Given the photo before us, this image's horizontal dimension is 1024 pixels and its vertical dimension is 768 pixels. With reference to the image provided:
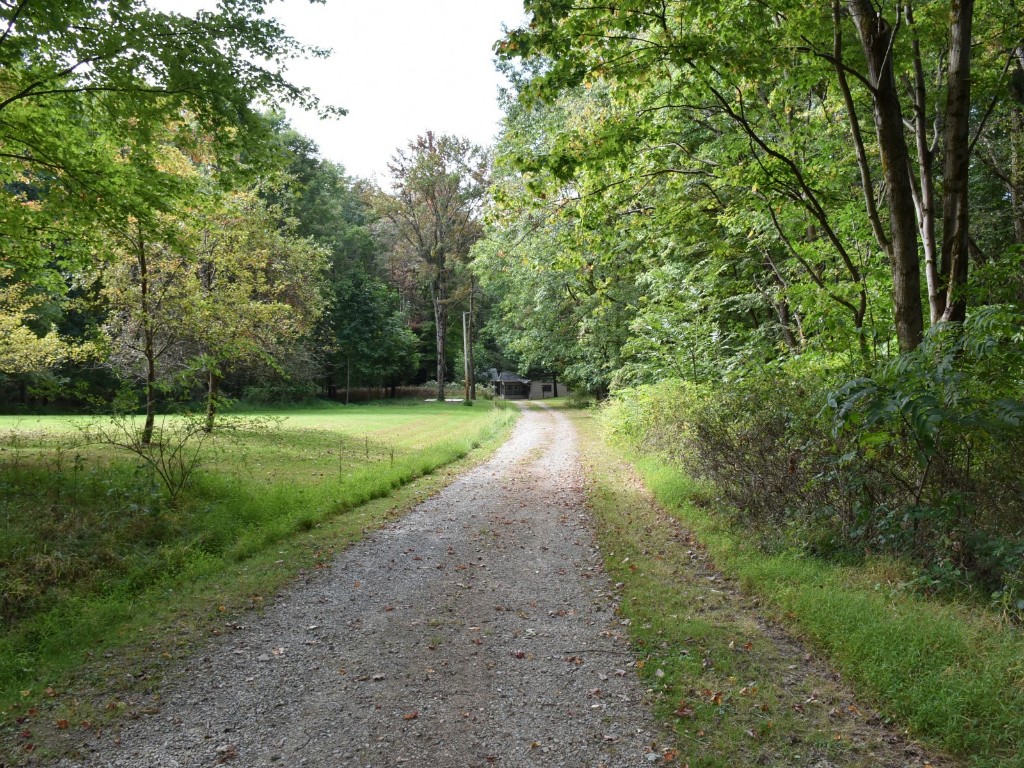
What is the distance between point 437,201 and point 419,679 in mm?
42631

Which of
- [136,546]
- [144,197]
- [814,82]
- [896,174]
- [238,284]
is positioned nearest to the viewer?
[896,174]

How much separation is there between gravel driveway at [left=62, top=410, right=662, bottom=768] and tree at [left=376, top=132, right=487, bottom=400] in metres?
37.5

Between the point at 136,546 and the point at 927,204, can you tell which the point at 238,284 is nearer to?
the point at 136,546

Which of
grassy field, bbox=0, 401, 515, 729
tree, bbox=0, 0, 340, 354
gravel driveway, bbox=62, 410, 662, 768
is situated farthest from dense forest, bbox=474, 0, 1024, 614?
grassy field, bbox=0, 401, 515, 729

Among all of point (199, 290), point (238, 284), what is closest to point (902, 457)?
point (199, 290)

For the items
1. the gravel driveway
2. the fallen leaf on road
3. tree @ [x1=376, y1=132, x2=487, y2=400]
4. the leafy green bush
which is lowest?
the gravel driveway

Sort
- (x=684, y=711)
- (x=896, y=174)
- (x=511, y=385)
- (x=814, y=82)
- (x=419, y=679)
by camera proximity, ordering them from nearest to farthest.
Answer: (x=684, y=711)
(x=419, y=679)
(x=896, y=174)
(x=814, y=82)
(x=511, y=385)

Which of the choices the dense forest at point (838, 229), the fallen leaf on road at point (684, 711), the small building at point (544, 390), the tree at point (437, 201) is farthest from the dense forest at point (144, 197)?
the small building at point (544, 390)

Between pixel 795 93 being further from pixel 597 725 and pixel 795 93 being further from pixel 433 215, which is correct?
pixel 433 215

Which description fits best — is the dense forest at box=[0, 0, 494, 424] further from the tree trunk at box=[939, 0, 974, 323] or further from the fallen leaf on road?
the tree trunk at box=[939, 0, 974, 323]

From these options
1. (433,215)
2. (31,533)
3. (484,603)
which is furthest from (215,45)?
(433,215)

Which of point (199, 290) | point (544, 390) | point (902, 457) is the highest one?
point (199, 290)

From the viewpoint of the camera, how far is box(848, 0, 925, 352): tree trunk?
19.8ft

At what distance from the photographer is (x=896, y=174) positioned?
612 centimetres
